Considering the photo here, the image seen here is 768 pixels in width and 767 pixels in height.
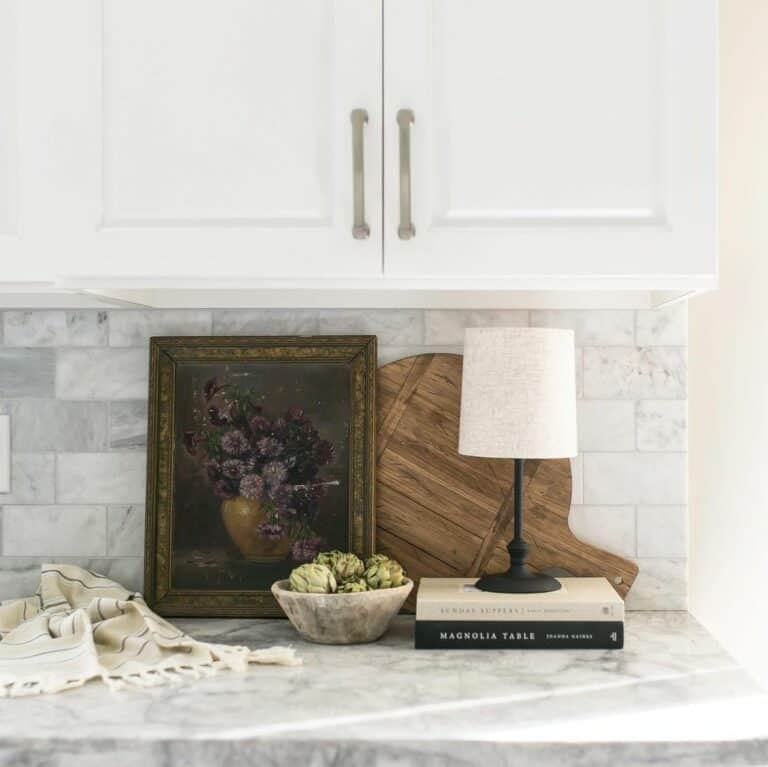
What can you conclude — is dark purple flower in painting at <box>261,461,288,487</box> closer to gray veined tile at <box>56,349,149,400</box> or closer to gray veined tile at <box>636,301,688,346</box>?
gray veined tile at <box>56,349,149,400</box>

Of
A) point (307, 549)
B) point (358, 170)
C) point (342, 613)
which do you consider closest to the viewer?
point (358, 170)

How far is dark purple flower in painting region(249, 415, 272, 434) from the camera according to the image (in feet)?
5.55

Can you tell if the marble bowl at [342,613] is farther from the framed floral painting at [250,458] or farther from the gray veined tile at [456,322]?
the gray veined tile at [456,322]

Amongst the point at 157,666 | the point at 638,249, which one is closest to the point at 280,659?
the point at 157,666

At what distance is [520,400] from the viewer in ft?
4.78

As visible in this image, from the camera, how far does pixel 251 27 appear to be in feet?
4.37

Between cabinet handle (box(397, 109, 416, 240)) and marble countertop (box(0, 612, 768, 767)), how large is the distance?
2.09 feet

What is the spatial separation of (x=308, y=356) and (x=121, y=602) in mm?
536

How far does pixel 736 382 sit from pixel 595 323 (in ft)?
0.97

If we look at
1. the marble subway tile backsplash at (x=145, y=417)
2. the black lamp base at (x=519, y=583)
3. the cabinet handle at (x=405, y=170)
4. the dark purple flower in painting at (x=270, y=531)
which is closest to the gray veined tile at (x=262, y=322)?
the marble subway tile backsplash at (x=145, y=417)

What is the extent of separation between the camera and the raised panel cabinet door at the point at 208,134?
1328mm

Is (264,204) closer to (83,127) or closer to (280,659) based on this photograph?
(83,127)

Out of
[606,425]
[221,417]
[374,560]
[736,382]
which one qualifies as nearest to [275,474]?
[221,417]

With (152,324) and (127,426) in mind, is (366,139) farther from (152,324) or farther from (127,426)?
(127,426)
